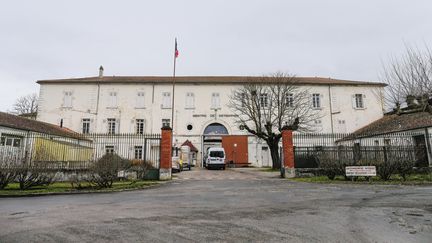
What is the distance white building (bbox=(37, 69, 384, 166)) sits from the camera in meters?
34.1

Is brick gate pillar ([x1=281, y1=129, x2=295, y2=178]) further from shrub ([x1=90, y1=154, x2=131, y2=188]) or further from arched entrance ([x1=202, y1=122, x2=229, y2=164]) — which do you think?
arched entrance ([x1=202, y1=122, x2=229, y2=164])

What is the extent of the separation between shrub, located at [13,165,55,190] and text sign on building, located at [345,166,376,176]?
14.4 metres

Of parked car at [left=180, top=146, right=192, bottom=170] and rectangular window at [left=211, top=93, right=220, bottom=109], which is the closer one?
parked car at [left=180, top=146, right=192, bottom=170]

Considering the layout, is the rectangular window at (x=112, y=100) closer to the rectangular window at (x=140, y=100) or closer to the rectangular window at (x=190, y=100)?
the rectangular window at (x=140, y=100)

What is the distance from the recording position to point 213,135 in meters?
34.2

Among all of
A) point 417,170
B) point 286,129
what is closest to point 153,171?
point 286,129

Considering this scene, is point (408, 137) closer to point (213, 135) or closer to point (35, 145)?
point (213, 135)

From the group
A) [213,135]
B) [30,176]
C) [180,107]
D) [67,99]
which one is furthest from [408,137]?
[67,99]

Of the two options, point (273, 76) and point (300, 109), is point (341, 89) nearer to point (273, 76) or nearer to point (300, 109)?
point (300, 109)

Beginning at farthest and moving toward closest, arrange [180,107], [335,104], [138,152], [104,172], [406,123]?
1. [335,104]
2. [180,107]
3. [406,123]
4. [138,152]
5. [104,172]

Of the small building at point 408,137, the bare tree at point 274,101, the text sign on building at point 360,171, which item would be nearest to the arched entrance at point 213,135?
the bare tree at point 274,101

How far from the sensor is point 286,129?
1783cm

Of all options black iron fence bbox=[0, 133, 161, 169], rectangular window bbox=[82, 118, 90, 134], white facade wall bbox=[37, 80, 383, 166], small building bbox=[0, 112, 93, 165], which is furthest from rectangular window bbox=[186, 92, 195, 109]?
black iron fence bbox=[0, 133, 161, 169]

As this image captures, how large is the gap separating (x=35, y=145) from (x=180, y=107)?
19.7m
